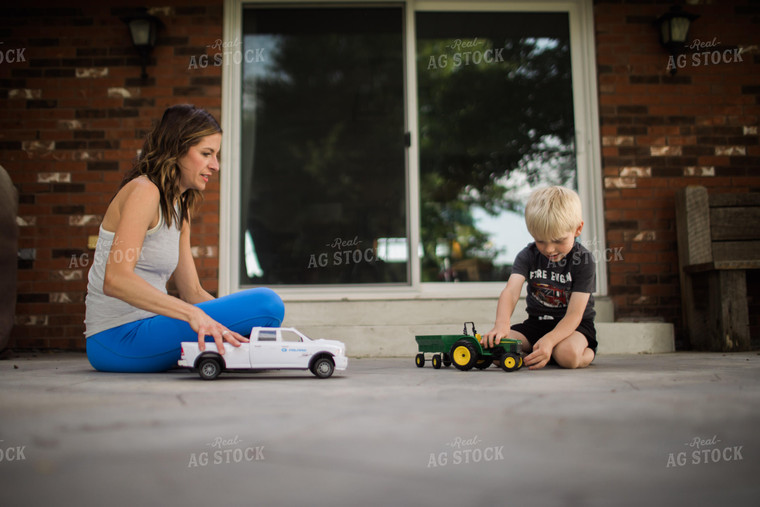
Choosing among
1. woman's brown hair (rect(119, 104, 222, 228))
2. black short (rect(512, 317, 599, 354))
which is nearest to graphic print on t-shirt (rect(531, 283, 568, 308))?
black short (rect(512, 317, 599, 354))

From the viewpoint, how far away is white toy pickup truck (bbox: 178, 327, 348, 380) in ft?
7.17

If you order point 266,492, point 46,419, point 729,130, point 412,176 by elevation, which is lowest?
point 266,492

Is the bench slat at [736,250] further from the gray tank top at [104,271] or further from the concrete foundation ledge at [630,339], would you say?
the gray tank top at [104,271]

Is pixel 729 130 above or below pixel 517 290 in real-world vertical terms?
above

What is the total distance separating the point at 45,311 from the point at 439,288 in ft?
9.93

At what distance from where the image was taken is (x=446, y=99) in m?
5.07

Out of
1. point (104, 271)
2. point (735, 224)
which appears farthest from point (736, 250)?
point (104, 271)

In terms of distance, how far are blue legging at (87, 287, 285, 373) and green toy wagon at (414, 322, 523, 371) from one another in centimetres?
76

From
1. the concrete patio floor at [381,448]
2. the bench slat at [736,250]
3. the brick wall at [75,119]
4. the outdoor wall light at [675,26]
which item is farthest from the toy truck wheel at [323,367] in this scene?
the outdoor wall light at [675,26]

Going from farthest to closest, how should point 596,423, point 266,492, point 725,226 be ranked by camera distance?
point 725,226
point 596,423
point 266,492

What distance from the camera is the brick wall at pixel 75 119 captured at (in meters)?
4.52

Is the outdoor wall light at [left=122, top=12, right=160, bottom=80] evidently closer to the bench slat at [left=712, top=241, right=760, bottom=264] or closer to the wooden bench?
the wooden bench

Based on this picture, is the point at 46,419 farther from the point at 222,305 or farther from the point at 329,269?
the point at 329,269

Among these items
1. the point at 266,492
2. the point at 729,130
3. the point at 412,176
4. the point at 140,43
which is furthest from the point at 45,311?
the point at 729,130
